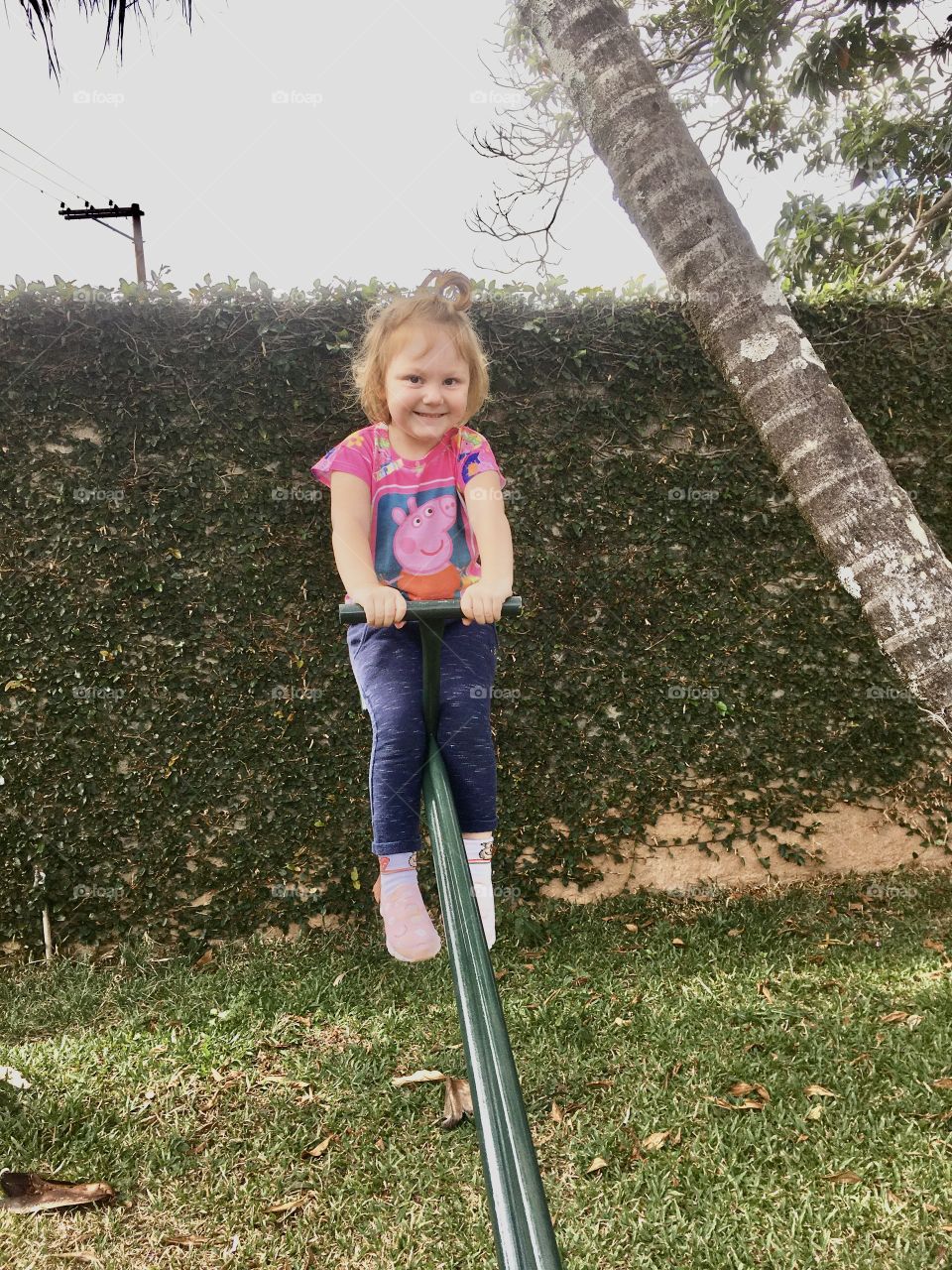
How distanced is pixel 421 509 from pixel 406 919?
0.81 m

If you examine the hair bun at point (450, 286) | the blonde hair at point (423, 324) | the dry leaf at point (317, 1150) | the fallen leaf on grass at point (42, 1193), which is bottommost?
the dry leaf at point (317, 1150)

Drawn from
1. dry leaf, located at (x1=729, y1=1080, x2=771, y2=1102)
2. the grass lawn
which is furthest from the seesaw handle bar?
dry leaf, located at (x1=729, y1=1080, x2=771, y2=1102)

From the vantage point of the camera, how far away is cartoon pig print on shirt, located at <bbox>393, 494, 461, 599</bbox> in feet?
5.85

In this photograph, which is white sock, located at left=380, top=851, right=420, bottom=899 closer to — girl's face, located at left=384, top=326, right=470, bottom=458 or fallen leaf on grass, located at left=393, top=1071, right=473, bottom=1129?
girl's face, located at left=384, top=326, right=470, bottom=458

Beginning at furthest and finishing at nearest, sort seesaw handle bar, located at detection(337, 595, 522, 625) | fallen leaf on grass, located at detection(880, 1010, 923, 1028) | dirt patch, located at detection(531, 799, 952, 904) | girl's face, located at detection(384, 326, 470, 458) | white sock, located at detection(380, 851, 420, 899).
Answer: dirt patch, located at detection(531, 799, 952, 904) < fallen leaf on grass, located at detection(880, 1010, 923, 1028) < white sock, located at detection(380, 851, 420, 899) < girl's face, located at detection(384, 326, 470, 458) < seesaw handle bar, located at detection(337, 595, 522, 625)

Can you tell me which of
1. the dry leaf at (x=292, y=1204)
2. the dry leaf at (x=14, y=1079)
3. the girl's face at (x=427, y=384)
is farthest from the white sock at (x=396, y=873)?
the dry leaf at (x=14, y=1079)

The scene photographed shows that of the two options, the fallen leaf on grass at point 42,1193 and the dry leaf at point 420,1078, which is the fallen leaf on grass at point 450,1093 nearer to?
the dry leaf at point 420,1078

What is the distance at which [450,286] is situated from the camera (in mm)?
1766

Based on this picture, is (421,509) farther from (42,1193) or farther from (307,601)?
(307,601)

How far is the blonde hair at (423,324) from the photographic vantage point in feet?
5.45

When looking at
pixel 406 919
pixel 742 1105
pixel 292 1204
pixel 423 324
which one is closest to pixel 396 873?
pixel 406 919

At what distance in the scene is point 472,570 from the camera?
182cm

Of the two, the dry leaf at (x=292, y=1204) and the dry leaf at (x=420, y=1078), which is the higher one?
the dry leaf at (x=420, y=1078)

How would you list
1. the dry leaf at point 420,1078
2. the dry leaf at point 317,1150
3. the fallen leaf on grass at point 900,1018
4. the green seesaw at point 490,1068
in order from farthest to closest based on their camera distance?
the fallen leaf on grass at point 900,1018
the dry leaf at point 420,1078
the dry leaf at point 317,1150
the green seesaw at point 490,1068
